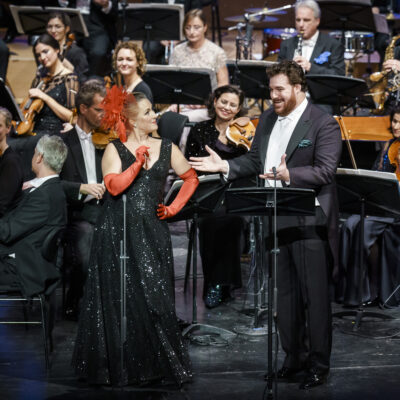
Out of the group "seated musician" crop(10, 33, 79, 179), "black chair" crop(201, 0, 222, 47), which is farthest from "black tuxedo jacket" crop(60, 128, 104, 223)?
"black chair" crop(201, 0, 222, 47)

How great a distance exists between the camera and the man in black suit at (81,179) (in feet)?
17.6

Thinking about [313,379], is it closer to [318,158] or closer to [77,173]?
[318,158]

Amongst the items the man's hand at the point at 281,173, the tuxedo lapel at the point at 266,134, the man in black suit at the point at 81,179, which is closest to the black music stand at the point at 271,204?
the man's hand at the point at 281,173

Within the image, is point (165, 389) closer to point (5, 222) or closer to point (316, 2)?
point (5, 222)

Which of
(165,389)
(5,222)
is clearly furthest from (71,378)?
(5,222)

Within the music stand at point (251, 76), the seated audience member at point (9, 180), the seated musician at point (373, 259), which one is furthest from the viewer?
the music stand at point (251, 76)

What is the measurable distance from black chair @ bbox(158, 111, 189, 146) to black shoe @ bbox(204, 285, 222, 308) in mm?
1197

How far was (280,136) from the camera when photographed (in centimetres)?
420

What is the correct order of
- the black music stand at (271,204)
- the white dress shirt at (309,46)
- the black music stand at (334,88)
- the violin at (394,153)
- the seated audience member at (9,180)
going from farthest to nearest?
the white dress shirt at (309,46) → the black music stand at (334,88) → the violin at (394,153) → the seated audience member at (9,180) → the black music stand at (271,204)

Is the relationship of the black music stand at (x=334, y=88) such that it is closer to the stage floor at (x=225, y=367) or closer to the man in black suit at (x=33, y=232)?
the stage floor at (x=225, y=367)

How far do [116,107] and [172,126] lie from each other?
1796 mm

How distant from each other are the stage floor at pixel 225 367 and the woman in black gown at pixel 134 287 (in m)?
0.13

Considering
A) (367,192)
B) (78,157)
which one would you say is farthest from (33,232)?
(367,192)

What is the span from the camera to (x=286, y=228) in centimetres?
416
